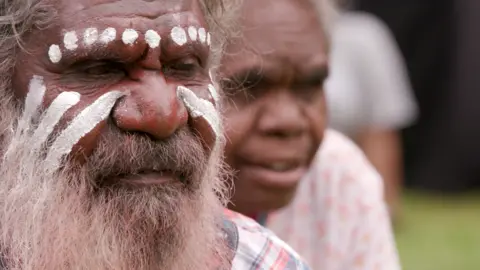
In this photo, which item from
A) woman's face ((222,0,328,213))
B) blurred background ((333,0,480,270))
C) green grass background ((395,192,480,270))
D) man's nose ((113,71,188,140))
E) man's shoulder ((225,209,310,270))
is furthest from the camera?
blurred background ((333,0,480,270))

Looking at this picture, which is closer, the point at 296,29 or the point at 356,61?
the point at 296,29

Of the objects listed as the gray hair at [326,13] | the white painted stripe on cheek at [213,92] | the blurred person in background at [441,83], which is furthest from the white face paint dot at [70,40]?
the blurred person in background at [441,83]

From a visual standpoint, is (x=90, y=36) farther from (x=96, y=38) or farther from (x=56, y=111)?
(x=56, y=111)

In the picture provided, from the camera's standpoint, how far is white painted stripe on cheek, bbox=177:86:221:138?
2.40 metres

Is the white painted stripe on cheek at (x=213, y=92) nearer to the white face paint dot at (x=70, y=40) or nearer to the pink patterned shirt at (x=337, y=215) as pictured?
the white face paint dot at (x=70, y=40)

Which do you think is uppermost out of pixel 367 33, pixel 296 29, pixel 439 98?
pixel 296 29

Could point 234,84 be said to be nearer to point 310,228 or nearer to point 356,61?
point 310,228

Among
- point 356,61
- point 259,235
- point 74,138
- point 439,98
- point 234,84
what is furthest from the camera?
point 439,98

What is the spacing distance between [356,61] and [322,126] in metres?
3.59

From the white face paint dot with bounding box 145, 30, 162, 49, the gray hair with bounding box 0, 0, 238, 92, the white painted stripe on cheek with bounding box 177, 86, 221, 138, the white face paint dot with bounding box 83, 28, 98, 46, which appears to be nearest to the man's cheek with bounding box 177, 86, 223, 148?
the white painted stripe on cheek with bounding box 177, 86, 221, 138

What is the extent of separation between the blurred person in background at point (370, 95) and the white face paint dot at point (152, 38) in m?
3.74

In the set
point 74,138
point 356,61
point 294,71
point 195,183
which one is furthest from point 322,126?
point 356,61

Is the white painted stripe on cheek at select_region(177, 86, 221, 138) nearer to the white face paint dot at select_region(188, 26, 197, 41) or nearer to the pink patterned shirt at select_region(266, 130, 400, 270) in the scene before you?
the white face paint dot at select_region(188, 26, 197, 41)

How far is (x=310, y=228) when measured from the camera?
3572 millimetres
